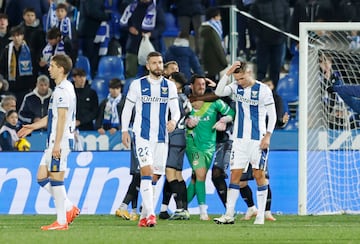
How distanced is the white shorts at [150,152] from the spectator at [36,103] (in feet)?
19.6

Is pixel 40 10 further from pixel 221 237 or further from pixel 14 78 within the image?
pixel 221 237

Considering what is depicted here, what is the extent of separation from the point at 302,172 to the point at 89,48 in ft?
25.1

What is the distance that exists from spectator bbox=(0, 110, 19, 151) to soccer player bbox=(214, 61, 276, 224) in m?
5.42

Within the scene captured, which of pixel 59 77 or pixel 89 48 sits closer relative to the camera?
pixel 59 77

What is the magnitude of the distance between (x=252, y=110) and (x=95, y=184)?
3.72 m

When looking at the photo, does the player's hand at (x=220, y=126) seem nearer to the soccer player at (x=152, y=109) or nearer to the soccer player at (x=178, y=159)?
the soccer player at (x=178, y=159)

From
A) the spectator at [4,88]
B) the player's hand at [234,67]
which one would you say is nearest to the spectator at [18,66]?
the spectator at [4,88]

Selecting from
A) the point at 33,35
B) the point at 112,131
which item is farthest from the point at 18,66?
the point at 112,131

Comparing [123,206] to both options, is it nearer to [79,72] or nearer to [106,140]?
[106,140]

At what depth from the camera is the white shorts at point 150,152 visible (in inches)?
619

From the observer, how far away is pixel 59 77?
48.8 feet

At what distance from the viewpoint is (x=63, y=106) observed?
14.7m

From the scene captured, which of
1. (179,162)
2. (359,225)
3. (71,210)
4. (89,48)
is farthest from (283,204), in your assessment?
(89,48)

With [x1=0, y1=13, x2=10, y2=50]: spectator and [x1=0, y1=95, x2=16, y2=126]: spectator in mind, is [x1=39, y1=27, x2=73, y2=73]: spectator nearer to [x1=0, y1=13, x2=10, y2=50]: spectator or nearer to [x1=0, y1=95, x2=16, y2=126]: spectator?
[x1=0, y1=13, x2=10, y2=50]: spectator
